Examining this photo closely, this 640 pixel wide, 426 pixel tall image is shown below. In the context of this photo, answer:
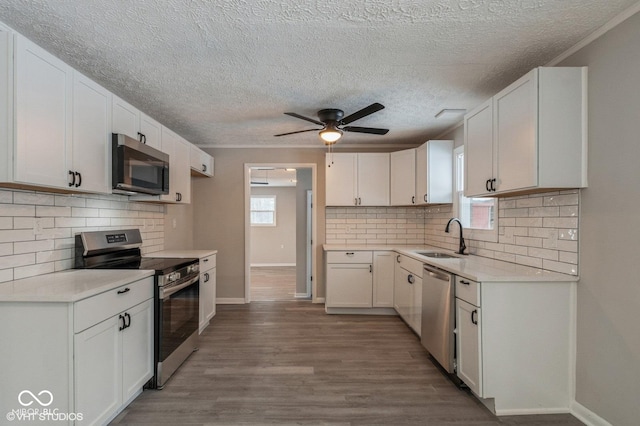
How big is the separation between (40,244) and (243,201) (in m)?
2.72

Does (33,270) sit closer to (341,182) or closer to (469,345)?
(469,345)

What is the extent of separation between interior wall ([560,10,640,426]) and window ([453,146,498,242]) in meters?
1.01

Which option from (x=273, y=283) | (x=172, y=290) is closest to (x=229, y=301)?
(x=273, y=283)

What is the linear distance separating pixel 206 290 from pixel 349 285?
1764 millimetres

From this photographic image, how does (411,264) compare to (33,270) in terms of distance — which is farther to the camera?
(411,264)

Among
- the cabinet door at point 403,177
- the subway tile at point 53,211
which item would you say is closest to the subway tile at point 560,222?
the cabinet door at point 403,177

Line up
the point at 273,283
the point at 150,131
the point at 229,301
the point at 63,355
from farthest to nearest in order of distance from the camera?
the point at 273,283 < the point at 229,301 < the point at 150,131 < the point at 63,355

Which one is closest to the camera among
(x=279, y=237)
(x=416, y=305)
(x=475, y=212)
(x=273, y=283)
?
(x=416, y=305)

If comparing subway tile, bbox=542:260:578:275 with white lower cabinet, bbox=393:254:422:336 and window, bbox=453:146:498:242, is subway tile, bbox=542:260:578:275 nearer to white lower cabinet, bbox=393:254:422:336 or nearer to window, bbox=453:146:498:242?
window, bbox=453:146:498:242

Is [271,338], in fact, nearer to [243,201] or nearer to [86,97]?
[243,201]

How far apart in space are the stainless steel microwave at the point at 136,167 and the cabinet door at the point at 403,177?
9.32ft

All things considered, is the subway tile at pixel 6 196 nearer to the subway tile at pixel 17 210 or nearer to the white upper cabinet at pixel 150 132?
the subway tile at pixel 17 210

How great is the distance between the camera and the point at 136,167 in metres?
2.53

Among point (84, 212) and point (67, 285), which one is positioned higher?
point (84, 212)
